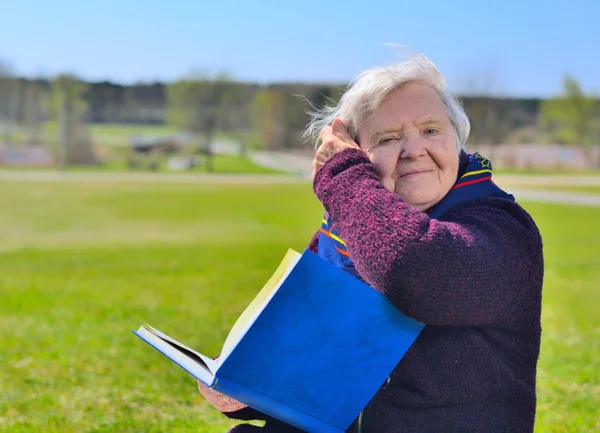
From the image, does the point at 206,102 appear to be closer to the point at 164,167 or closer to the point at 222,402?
the point at 164,167

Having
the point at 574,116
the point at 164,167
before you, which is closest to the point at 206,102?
the point at 164,167

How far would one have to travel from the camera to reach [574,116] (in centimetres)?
6219

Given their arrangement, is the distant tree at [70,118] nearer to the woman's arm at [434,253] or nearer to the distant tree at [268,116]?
the distant tree at [268,116]

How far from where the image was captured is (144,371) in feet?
16.3

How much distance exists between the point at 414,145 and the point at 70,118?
196 feet

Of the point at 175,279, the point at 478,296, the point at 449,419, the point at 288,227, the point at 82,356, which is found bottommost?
the point at 288,227

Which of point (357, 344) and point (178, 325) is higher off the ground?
point (357, 344)

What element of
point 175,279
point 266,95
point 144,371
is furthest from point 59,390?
point 266,95

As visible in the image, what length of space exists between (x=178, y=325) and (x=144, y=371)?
175 centimetres

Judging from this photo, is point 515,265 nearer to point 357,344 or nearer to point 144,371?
point 357,344

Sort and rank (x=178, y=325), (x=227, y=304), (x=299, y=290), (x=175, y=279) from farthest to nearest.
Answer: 1. (x=175, y=279)
2. (x=227, y=304)
3. (x=178, y=325)
4. (x=299, y=290)

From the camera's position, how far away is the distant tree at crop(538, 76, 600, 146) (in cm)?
6184

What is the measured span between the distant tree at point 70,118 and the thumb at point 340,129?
5380 cm

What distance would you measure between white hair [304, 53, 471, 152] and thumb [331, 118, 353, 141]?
0.05 meters
